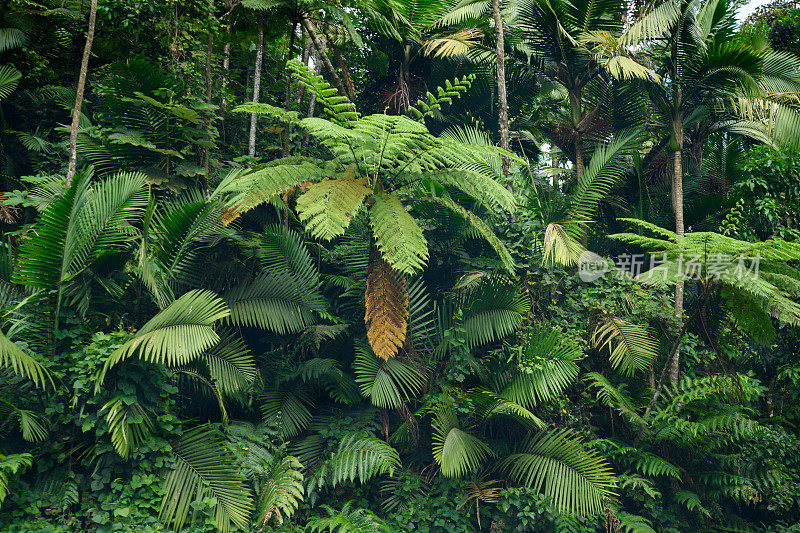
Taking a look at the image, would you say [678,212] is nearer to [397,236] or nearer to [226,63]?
[397,236]

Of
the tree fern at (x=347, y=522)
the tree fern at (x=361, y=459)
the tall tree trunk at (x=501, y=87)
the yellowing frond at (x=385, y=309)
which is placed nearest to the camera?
the tree fern at (x=347, y=522)

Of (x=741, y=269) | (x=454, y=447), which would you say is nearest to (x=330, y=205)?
(x=454, y=447)

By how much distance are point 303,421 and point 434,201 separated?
8.03 ft

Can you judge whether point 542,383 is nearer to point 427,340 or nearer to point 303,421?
point 427,340

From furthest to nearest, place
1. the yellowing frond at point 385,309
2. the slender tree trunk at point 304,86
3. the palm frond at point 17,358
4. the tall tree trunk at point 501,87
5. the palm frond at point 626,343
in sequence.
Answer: the slender tree trunk at point 304,86
the tall tree trunk at point 501,87
the palm frond at point 626,343
the yellowing frond at point 385,309
the palm frond at point 17,358

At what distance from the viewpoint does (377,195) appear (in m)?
4.87

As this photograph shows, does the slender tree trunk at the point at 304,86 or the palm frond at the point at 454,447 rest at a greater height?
the slender tree trunk at the point at 304,86

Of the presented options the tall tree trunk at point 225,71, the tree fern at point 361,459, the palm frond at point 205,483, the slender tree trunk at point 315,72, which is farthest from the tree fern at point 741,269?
the tall tree trunk at point 225,71

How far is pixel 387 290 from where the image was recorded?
479 cm

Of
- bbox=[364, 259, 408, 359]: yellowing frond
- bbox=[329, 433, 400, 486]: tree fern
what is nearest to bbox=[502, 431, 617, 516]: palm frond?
bbox=[329, 433, 400, 486]: tree fern

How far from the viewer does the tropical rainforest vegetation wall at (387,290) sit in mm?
4043

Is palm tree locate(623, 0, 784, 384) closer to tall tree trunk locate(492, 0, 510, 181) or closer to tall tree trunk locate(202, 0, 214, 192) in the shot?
tall tree trunk locate(492, 0, 510, 181)

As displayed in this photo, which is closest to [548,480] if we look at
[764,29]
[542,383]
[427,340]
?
[542,383]

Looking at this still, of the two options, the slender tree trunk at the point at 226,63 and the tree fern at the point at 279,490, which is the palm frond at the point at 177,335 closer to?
the tree fern at the point at 279,490
